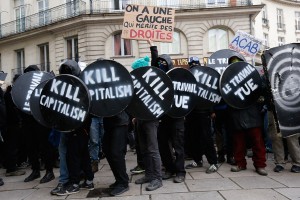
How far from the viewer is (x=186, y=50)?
20734mm

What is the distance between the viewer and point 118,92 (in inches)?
157

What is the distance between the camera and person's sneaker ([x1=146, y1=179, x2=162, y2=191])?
4.24 m

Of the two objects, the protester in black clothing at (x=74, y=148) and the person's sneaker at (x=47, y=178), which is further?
the person's sneaker at (x=47, y=178)

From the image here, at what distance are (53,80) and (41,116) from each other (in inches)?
22.2

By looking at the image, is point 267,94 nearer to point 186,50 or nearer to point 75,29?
point 186,50

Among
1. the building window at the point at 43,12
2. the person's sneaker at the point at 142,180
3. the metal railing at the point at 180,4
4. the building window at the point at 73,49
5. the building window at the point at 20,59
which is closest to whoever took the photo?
the person's sneaker at the point at 142,180

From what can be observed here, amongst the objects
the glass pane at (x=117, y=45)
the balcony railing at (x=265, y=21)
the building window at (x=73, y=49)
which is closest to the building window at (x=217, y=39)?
the glass pane at (x=117, y=45)

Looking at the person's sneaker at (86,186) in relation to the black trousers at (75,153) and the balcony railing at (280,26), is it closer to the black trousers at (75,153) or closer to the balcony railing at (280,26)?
the black trousers at (75,153)

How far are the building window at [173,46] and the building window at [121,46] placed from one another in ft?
6.89

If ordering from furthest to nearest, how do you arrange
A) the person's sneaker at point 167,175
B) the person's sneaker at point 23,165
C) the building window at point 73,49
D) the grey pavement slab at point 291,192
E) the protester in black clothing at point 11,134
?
the building window at point 73,49 → the person's sneaker at point 23,165 → the protester in black clothing at point 11,134 → the person's sneaker at point 167,175 → the grey pavement slab at point 291,192

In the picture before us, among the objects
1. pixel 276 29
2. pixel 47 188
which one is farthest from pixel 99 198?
pixel 276 29

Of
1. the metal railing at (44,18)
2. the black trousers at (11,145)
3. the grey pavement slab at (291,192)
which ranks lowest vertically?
the grey pavement slab at (291,192)

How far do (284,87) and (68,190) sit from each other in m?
3.40

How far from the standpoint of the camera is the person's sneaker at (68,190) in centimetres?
423
